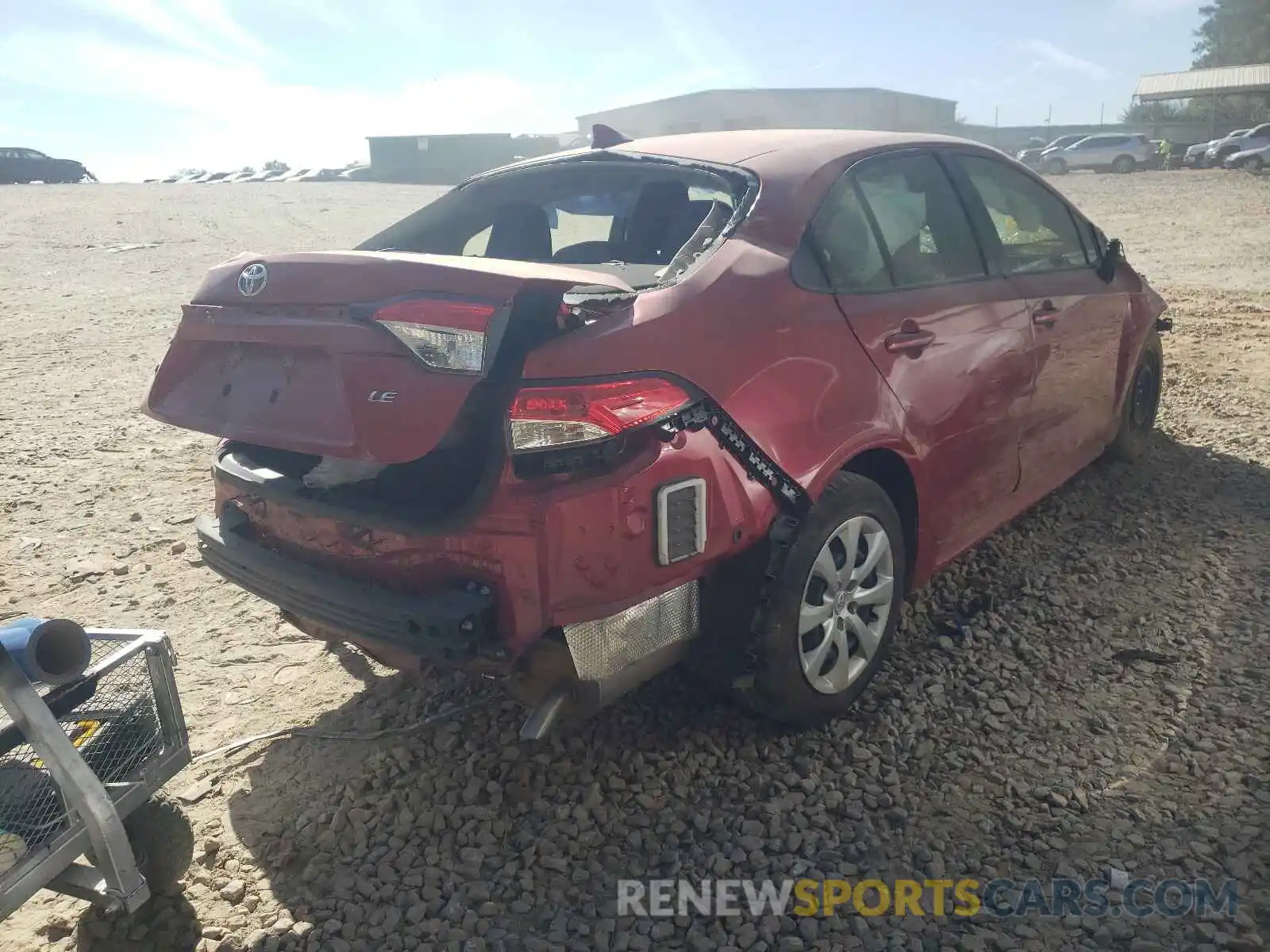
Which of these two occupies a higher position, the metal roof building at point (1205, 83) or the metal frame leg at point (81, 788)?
the metal roof building at point (1205, 83)

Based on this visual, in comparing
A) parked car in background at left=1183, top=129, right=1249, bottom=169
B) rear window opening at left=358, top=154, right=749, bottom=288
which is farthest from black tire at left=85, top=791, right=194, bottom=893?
parked car in background at left=1183, top=129, right=1249, bottom=169

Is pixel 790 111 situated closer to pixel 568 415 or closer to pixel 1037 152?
pixel 1037 152

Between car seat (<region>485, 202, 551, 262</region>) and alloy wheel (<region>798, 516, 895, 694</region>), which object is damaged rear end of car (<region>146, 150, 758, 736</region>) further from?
car seat (<region>485, 202, 551, 262</region>)

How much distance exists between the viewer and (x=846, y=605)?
2816 mm

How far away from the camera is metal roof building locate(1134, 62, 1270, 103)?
4628cm

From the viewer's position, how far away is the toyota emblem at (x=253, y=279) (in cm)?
255

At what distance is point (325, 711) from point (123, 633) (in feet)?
3.06

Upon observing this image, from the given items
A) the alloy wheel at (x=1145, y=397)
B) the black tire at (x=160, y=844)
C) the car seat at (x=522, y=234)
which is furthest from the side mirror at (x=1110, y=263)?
the black tire at (x=160, y=844)

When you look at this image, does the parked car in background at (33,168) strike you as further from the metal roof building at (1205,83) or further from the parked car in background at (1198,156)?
the metal roof building at (1205,83)

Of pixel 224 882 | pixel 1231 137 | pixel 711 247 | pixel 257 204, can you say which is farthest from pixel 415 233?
pixel 1231 137

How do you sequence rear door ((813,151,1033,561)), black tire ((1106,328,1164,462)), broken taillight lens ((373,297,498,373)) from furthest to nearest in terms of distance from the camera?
black tire ((1106,328,1164,462)), rear door ((813,151,1033,561)), broken taillight lens ((373,297,498,373))

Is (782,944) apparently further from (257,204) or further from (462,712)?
(257,204)

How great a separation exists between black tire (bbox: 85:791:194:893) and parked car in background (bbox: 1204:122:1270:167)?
1429 inches

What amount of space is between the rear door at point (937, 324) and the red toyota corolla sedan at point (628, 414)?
13 millimetres
